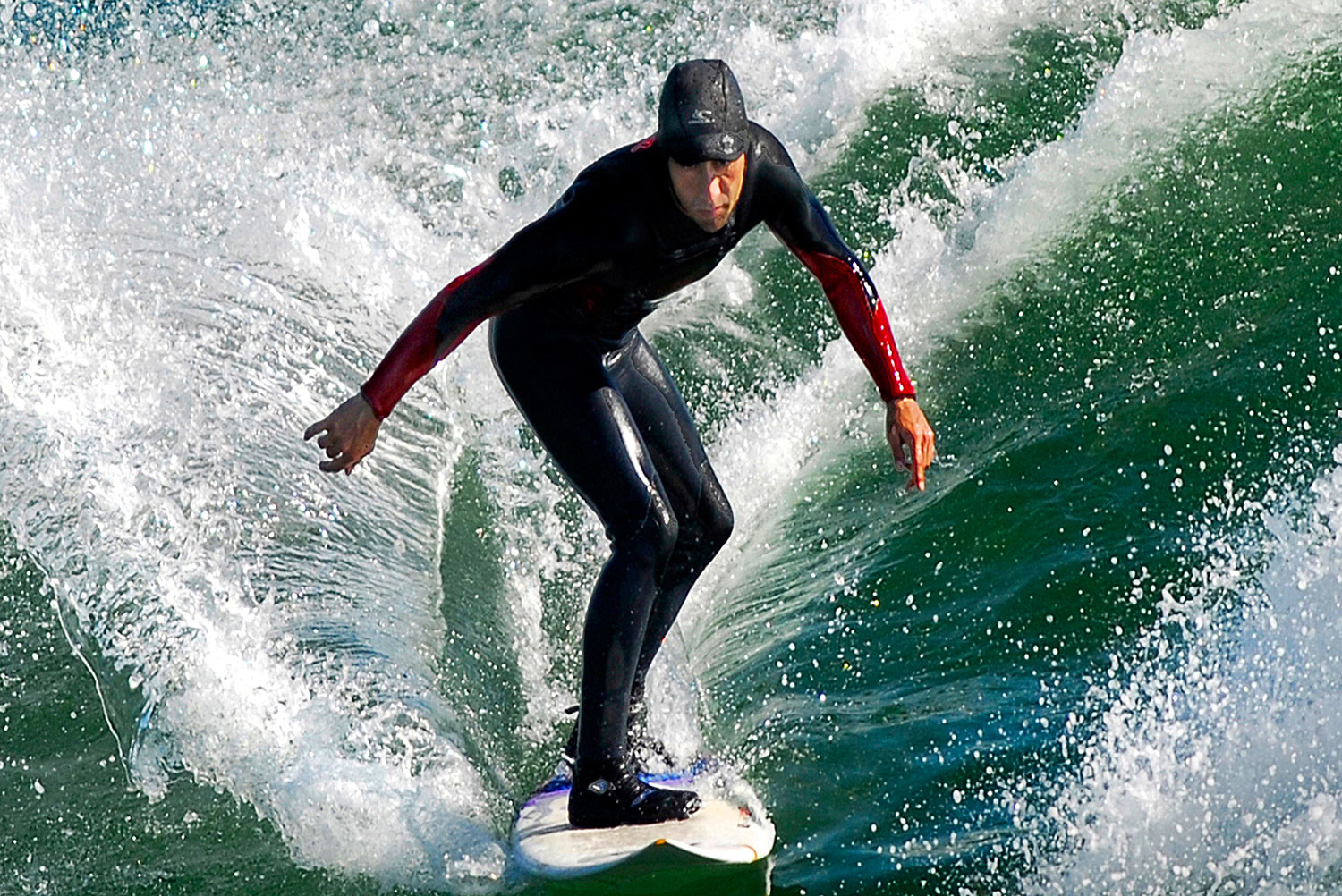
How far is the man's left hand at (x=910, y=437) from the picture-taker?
4242 millimetres

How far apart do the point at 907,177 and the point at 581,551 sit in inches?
112

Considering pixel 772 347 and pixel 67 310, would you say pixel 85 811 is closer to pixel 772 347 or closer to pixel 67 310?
pixel 67 310

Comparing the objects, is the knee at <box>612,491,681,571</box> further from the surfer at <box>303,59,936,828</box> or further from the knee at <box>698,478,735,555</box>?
the knee at <box>698,478,735,555</box>

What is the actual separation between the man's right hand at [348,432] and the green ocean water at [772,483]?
1.06 metres

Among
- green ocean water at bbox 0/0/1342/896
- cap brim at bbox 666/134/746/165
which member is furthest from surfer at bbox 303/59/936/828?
green ocean water at bbox 0/0/1342/896

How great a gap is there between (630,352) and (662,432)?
233 mm

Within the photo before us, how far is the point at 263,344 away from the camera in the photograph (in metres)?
5.91

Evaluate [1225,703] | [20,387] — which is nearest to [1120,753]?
[1225,703]

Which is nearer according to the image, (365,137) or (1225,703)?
(1225,703)

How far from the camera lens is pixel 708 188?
391cm

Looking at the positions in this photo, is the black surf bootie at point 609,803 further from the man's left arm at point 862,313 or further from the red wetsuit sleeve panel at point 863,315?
the red wetsuit sleeve panel at point 863,315

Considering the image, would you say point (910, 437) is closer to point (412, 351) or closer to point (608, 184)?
point (608, 184)

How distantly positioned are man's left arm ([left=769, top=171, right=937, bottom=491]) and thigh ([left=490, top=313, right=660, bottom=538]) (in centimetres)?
60

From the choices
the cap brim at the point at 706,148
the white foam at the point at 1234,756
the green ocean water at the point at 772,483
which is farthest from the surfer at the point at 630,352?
the white foam at the point at 1234,756
